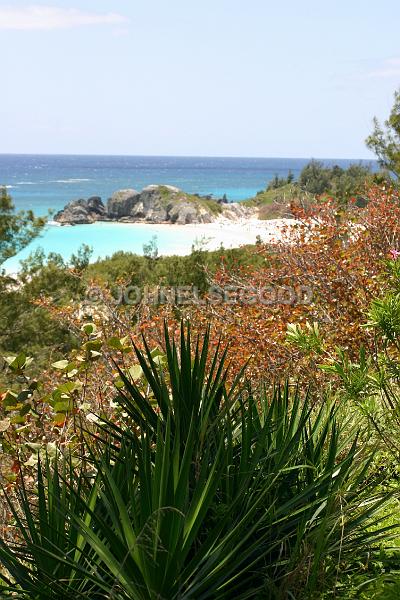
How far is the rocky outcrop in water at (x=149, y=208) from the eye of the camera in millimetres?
72688

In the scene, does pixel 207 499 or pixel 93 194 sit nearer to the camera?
pixel 207 499

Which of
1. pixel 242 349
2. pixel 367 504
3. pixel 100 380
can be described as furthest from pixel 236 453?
pixel 242 349

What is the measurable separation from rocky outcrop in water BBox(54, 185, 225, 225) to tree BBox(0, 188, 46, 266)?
165 ft

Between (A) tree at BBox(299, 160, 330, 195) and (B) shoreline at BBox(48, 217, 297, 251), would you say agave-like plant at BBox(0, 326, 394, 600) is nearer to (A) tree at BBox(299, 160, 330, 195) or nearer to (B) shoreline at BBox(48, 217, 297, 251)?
(B) shoreline at BBox(48, 217, 297, 251)

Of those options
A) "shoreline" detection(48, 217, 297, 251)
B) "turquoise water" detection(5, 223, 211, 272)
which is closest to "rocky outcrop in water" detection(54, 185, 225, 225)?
"shoreline" detection(48, 217, 297, 251)

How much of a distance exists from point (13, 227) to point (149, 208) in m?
56.7

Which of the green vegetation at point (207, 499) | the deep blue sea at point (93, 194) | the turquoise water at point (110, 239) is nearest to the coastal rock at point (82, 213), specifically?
the turquoise water at point (110, 239)

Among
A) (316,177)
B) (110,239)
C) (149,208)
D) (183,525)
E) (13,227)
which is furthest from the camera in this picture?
(149,208)

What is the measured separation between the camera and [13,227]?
21.7 m

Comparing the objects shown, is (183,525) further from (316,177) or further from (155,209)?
(155,209)

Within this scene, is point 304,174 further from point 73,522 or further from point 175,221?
point 73,522

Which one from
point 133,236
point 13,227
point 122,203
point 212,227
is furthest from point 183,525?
point 122,203

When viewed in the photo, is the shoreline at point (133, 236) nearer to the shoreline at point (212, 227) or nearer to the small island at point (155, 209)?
the shoreline at point (212, 227)

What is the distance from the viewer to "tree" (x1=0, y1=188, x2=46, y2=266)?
2152cm
